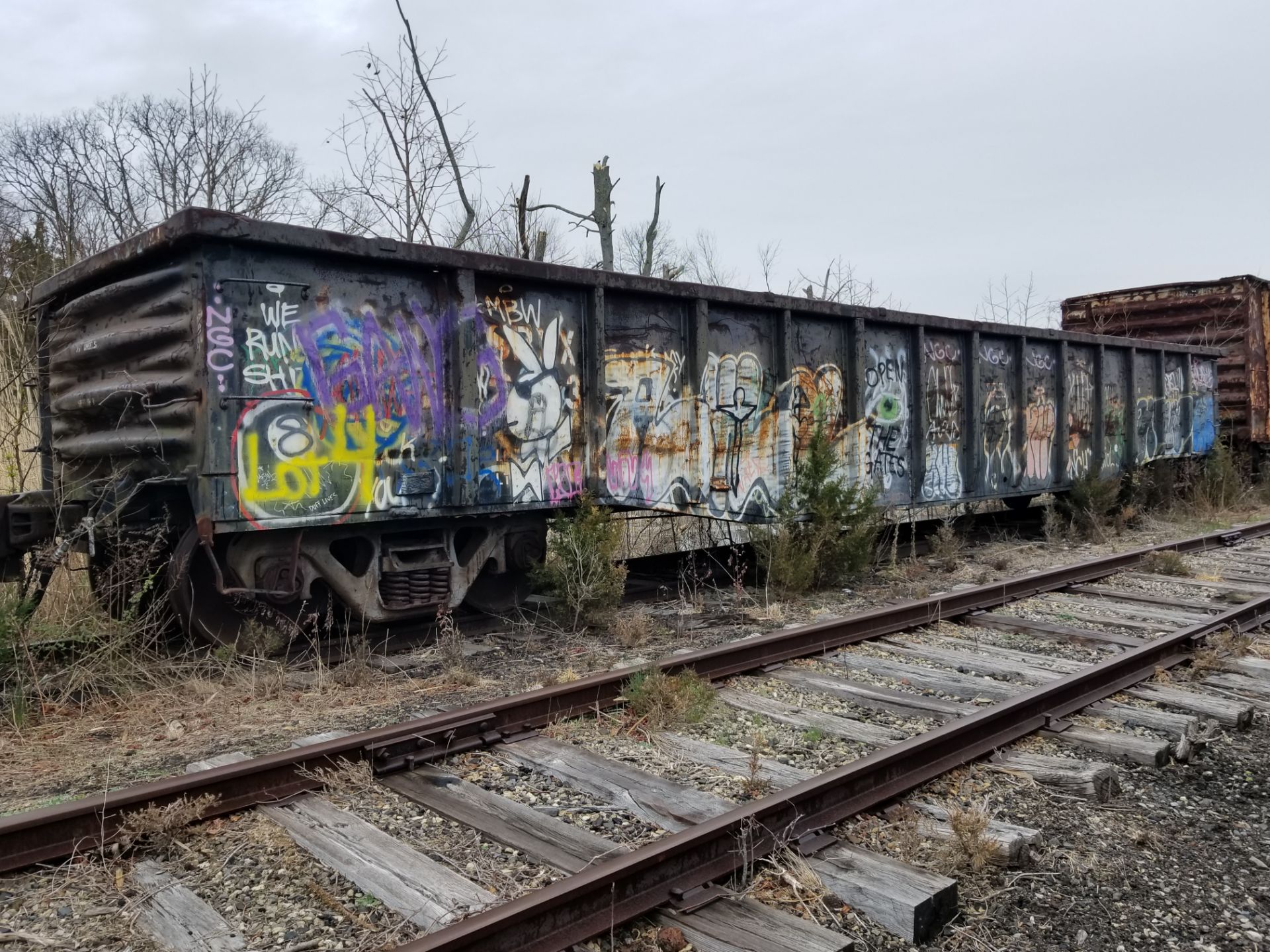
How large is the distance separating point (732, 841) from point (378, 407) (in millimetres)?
3894

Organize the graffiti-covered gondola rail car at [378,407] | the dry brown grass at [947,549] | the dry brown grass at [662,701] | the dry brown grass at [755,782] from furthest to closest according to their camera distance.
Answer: the dry brown grass at [947,549] → the graffiti-covered gondola rail car at [378,407] → the dry brown grass at [662,701] → the dry brown grass at [755,782]

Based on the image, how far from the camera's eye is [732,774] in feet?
13.2

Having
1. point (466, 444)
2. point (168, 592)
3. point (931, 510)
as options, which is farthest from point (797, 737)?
point (931, 510)

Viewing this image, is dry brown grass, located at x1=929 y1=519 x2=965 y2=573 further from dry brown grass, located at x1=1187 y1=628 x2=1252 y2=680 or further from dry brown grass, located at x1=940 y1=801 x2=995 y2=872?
dry brown grass, located at x1=940 y1=801 x2=995 y2=872

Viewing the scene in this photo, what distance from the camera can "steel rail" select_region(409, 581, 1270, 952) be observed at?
8.75ft

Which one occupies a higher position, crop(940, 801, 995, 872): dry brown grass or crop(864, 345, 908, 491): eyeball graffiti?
crop(864, 345, 908, 491): eyeball graffiti

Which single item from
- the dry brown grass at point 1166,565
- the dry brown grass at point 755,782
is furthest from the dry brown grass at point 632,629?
the dry brown grass at point 1166,565

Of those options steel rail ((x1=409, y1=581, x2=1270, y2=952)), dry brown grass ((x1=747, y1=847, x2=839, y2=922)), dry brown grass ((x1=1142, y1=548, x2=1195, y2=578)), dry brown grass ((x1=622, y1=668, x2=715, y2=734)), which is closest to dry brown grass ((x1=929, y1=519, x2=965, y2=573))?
dry brown grass ((x1=1142, y1=548, x2=1195, y2=578))

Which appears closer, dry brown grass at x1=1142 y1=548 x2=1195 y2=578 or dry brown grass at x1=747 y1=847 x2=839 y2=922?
dry brown grass at x1=747 y1=847 x2=839 y2=922

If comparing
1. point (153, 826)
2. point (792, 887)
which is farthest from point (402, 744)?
point (792, 887)

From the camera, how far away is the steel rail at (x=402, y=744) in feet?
10.7

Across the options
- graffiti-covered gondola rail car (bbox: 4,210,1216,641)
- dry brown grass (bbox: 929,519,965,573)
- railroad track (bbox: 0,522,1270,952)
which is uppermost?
graffiti-covered gondola rail car (bbox: 4,210,1216,641)

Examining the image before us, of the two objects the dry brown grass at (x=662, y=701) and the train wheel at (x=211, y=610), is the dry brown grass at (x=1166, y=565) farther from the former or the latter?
the train wheel at (x=211, y=610)

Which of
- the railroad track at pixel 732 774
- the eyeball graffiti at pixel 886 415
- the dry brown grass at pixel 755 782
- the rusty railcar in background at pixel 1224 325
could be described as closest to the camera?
the railroad track at pixel 732 774
